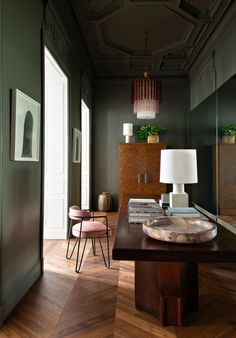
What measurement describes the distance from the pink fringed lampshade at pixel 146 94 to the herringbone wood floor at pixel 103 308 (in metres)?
2.62

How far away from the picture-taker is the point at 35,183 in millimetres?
3023

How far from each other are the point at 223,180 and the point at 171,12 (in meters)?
2.75

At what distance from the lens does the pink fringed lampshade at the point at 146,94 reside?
478cm

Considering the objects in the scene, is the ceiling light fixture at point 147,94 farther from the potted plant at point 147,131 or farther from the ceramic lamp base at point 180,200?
the ceramic lamp base at point 180,200

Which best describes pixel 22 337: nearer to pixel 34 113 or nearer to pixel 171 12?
pixel 34 113

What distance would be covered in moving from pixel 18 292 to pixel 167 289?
4.33 feet

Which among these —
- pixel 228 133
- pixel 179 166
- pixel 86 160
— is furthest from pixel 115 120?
pixel 179 166

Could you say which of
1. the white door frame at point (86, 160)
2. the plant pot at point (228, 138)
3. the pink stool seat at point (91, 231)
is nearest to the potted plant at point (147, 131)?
the white door frame at point (86, 160)

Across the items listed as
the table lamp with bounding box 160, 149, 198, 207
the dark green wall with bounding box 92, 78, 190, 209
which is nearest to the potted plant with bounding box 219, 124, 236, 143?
the table lamp with bounding box 160, 149, 198, 207

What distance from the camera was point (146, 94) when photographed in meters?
4.78

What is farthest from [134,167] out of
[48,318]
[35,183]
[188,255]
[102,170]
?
[188,255]

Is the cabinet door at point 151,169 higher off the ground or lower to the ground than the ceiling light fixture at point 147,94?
lower

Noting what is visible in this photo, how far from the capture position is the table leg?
6.75ft

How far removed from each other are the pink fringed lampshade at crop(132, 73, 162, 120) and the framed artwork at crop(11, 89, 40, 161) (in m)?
2.25
